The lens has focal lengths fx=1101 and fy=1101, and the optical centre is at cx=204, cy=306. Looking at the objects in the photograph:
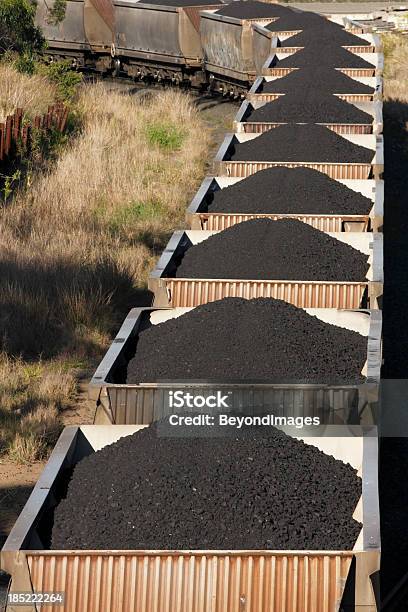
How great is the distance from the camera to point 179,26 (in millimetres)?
30984

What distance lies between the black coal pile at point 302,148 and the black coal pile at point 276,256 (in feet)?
12.7

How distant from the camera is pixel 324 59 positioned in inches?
927

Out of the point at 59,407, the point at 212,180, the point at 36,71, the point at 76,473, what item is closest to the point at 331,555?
the point at 76,473

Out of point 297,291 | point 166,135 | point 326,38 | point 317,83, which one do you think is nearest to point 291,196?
point 297,291

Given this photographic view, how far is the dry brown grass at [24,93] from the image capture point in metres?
23.3

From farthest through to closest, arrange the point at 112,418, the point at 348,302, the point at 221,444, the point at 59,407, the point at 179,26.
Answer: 1. the point at 179,26
2. the point at 59,407
3. the point at 348,302
4. the point at 112,418
5. the point at 221,444

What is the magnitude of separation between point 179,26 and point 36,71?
600 cm

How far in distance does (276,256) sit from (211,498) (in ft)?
16.7

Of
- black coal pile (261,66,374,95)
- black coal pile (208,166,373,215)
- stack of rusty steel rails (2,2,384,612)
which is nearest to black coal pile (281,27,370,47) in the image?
black coal pile (261,66,374,95)

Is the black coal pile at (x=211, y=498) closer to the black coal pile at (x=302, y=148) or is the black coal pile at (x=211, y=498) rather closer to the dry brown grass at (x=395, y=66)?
the black coal pile at (x=302, y=148)

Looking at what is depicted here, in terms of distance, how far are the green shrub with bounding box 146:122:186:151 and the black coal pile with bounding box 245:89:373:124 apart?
16.2 feet

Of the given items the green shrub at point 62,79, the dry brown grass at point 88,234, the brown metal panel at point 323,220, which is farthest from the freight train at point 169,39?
the brown metal panel at point 323,220

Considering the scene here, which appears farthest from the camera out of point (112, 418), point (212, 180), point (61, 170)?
point (61, 170)

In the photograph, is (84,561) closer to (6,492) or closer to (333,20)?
(6,492)
